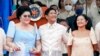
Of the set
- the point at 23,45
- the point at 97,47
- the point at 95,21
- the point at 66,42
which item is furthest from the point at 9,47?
the point at 95,21

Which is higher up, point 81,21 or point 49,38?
point 81,21

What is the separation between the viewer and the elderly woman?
228 inches

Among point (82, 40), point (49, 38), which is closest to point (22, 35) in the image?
point (49, 38)

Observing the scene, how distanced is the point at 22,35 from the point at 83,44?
918 millimetres

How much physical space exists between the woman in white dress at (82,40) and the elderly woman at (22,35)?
53 cm

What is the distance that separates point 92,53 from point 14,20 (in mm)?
1314

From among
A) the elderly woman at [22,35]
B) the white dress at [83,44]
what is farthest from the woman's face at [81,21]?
the elderly woman at [22,35]

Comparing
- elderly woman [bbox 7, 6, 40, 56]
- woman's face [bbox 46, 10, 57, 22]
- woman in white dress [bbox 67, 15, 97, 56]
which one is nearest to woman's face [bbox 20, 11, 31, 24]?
elderly woman [bbox 7, 6, 40, 56]

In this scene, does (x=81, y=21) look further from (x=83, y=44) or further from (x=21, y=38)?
(x=21, y=38)

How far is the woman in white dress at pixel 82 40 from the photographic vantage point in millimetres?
5848

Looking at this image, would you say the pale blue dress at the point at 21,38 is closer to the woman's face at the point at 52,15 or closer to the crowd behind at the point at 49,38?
the crowd behind at the point at 49,38

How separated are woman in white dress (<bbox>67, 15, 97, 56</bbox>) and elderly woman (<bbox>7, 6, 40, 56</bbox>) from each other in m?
0.53

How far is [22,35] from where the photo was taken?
5816 mm

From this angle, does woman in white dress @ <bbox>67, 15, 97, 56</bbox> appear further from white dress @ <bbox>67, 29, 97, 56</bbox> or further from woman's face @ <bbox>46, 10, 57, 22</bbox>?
woman's face @ <bbox>46, 10, 57, 22</bbox>
